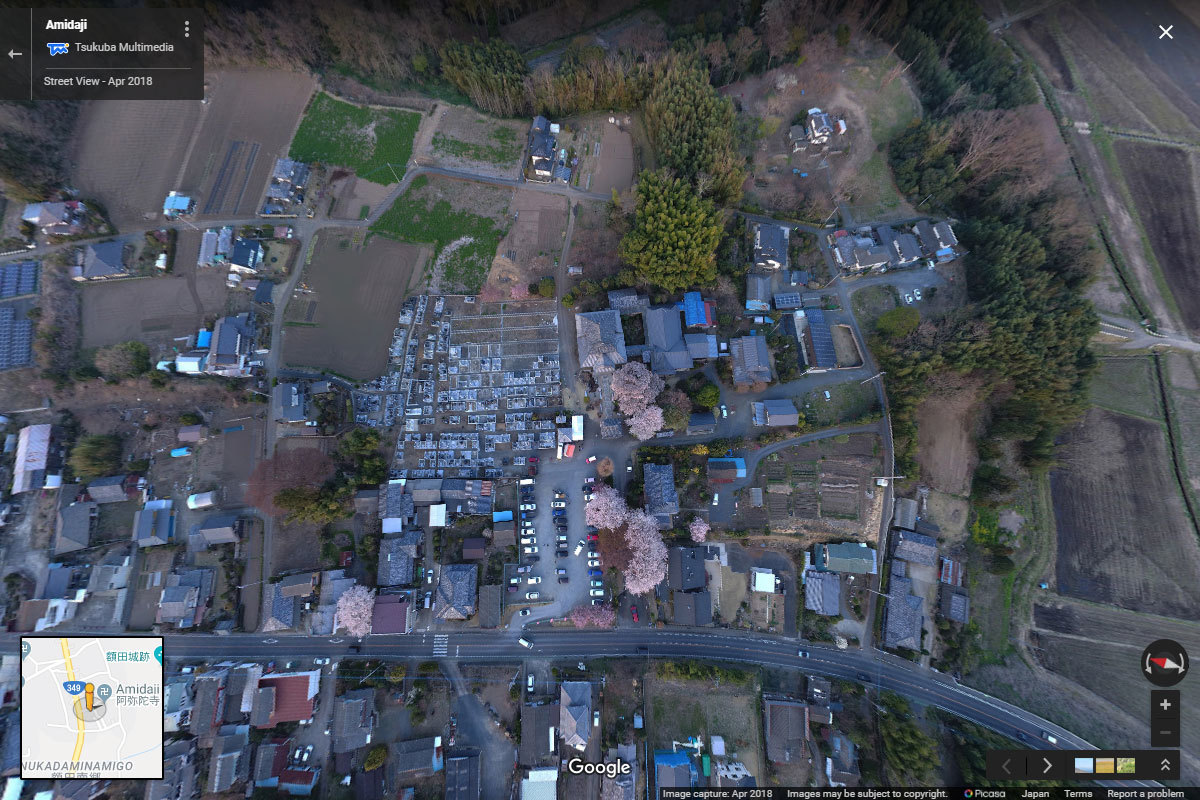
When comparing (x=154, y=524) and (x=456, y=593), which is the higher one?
(x=154, y=524)

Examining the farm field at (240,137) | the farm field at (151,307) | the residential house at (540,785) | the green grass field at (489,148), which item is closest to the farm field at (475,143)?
the green grass field at (489,148)

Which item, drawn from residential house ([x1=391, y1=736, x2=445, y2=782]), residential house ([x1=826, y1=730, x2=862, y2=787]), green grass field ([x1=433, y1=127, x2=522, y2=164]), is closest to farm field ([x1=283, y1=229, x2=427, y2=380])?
green grass field ([x1=433, y1=127, x2=522, y2=164])

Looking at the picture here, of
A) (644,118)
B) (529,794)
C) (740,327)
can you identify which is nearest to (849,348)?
(740,327)

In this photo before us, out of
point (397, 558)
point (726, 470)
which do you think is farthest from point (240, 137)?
point (726, 470)

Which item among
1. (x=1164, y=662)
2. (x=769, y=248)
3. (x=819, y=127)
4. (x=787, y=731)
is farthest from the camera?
(x=819, y=127)

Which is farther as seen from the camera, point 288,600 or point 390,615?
point 288,600

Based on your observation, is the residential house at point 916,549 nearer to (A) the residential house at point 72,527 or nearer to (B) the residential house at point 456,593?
(B) the residential house at point 456,593

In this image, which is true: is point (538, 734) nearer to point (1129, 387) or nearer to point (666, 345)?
point (666, 345)
